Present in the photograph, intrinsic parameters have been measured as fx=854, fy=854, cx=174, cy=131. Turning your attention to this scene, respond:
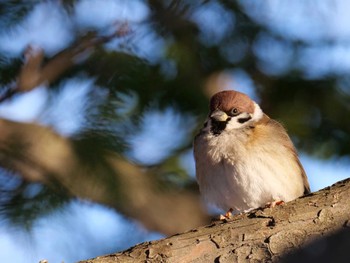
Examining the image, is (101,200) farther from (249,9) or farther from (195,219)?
(249,9)

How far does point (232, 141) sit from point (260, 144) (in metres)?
0.14

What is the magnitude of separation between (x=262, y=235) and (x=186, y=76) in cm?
156

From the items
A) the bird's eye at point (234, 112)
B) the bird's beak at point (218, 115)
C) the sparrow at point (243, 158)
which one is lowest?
the sparrow at point (243, 158)

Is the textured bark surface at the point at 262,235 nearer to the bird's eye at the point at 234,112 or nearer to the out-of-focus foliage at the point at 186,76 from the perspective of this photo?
the out-of-focus foliage at the point at 186,76

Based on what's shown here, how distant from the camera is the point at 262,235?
9.50ft

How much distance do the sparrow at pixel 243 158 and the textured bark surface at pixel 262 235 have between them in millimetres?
1169

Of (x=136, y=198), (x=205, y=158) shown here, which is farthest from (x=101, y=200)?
(x=205, y=158)

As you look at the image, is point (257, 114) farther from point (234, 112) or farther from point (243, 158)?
point (243, 158)

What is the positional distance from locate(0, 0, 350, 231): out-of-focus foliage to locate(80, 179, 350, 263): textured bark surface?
648 mm

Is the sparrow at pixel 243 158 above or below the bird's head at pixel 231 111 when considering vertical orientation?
below

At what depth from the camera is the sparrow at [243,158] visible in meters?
4.20

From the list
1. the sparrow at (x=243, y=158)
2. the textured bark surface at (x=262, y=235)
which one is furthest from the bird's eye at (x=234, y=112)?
the textured bark surface at (x=262, y=235)

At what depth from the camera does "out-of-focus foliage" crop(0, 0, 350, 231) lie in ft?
11.9

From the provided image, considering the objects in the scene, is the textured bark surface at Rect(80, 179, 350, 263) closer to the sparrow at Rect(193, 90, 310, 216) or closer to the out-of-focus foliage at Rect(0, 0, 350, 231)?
the out-of-focus foliage at Rect(0, 0, 350, 231)
